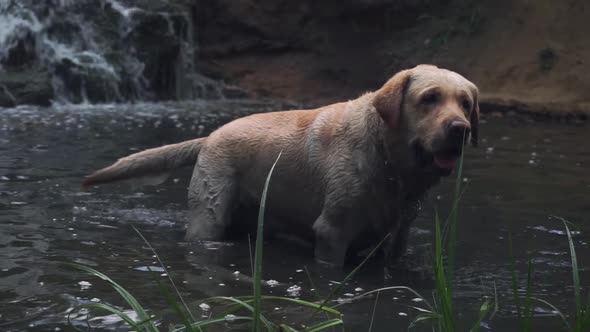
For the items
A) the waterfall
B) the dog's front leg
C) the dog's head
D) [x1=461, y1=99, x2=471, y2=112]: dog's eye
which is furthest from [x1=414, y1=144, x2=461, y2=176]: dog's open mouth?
the waterfall

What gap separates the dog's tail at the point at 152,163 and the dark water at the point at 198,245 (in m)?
0.37

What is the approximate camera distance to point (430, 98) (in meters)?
5.02

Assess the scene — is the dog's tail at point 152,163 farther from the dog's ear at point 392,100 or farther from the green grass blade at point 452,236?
the green grass blade at point 452,236

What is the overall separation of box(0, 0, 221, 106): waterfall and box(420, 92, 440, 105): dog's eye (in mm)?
10667

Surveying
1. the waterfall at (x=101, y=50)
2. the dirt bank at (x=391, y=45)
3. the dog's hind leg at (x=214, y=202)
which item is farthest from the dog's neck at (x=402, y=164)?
the dirt bank at (x=391, y=45)

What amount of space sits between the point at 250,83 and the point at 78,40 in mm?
3685

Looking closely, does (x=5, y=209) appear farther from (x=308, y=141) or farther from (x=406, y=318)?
(x=406, y=318)

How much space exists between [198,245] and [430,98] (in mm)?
1829

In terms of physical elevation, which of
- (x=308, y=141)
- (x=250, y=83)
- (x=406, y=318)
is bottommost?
→ (x=250, y=83)

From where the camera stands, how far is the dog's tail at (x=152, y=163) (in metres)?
6.11

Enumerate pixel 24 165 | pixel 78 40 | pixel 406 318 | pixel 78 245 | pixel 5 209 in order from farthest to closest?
pixel 78 40
pixel 24 165
pixel 5 209
pixel 78 245
pixel 406 318

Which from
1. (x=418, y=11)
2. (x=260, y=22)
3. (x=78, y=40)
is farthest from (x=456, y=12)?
(x=78, y=40)

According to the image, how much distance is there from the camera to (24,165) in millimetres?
8578

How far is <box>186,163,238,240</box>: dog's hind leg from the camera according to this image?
588 cm
